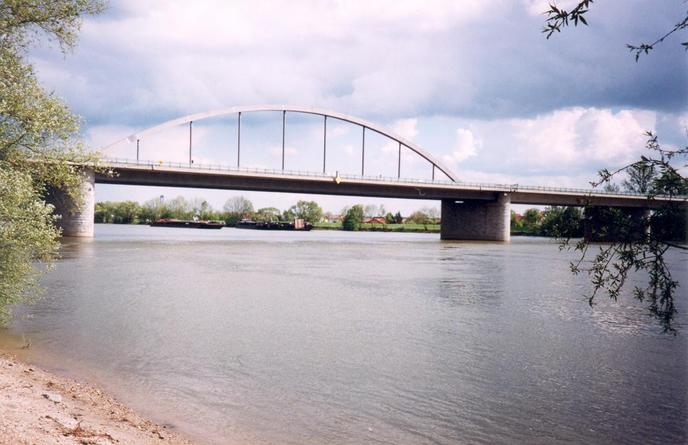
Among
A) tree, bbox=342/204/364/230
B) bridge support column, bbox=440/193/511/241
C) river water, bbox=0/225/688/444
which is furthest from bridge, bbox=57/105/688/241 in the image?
tree, bbox=342/204/364/230

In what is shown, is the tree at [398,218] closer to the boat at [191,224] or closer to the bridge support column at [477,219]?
the boat at [191,224]

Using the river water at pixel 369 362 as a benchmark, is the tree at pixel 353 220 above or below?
above

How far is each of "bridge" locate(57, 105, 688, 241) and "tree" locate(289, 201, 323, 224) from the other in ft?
232

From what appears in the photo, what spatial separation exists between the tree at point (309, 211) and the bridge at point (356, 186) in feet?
232

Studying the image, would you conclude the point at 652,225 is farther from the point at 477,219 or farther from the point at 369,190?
the point at 477,219

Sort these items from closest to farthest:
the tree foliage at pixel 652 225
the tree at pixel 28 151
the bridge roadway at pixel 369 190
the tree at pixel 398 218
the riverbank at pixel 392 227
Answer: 1. the tree foliage at pixel 652 225
2. the tree at pixel 28 151
3. the bridge roadway at pixel 369 190
4. the riverbank at pixel 392 227
5. the tree at pixel 398 218

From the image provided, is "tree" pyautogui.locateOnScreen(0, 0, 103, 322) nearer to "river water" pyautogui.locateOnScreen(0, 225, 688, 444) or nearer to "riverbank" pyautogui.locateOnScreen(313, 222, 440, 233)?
"river water" pyautogui.locateOnScreen(0, 225, 688, 444)

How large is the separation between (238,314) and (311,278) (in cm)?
1092

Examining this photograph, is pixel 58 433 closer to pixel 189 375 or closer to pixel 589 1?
pixel 189 375

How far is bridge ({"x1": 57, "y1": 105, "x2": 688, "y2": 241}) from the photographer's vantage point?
60.8 meters

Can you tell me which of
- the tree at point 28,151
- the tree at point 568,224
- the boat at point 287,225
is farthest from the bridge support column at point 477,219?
the tree at point 568,224

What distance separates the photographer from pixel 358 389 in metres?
9.45

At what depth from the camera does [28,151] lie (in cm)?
1371

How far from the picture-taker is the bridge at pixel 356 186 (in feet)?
200
